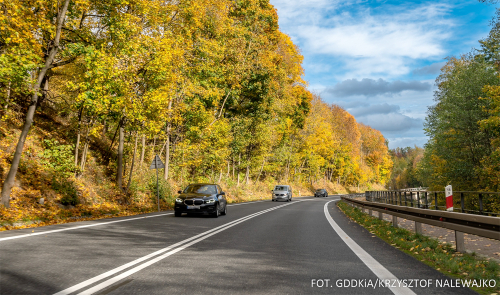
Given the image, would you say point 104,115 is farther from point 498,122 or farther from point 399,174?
point 399,174

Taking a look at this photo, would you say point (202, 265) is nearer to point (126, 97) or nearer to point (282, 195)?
point (126, 97)

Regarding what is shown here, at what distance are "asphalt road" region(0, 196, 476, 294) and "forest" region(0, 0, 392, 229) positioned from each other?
16.2ft

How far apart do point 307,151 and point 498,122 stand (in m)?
39.0

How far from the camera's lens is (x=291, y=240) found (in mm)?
8695

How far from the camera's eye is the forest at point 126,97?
12.6 metres

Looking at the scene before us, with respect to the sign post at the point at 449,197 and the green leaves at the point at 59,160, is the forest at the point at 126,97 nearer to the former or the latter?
the green leaves at the point at 59,160

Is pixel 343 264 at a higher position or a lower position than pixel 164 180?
lower

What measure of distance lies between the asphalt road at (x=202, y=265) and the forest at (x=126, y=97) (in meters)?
4.93

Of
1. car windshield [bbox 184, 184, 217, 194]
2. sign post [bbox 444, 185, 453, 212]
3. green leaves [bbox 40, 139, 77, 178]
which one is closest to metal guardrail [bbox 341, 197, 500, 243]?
sign post [bbox 444, 185, 453, 212]

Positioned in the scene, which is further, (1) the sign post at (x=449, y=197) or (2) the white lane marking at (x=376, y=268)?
(1) the sign post at (x=449, y=197)

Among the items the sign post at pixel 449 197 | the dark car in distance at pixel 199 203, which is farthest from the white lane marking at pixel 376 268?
the dark car in distance at pixel 199 203

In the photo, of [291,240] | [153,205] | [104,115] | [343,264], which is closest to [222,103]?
[153,205]

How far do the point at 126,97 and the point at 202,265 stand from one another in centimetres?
Result: 1111

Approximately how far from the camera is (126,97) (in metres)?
15.2
